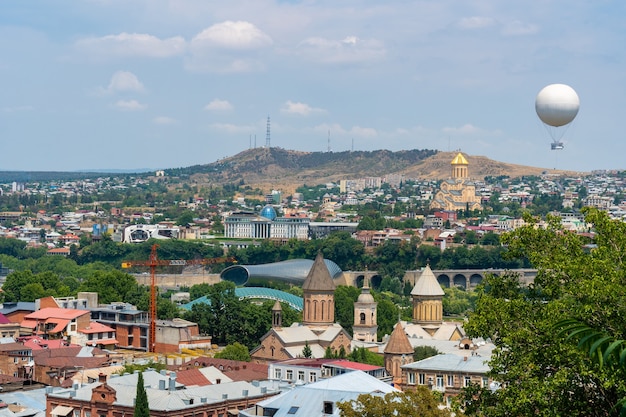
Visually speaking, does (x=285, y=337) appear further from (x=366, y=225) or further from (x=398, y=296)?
(x=366, y=225)

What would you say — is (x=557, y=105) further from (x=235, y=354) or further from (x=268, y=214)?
(x=268, y=214)

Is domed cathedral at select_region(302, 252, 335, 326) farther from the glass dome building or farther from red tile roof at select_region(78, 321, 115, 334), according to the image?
the glass dome building

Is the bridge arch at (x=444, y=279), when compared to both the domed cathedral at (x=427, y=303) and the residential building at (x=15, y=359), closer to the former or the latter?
the domed cathedral at (x=427, y=303)

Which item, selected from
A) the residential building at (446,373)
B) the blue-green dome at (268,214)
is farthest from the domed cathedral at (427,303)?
the blue-green dome at (268,214)

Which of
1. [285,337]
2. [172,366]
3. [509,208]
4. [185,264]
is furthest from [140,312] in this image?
[509,208]

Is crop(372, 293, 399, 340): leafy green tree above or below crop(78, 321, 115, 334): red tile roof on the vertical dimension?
below

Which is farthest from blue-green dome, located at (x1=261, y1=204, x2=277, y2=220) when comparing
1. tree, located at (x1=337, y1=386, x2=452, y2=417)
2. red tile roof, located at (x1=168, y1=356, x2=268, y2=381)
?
tree, located at (x1=337, y1=386, x2=452, y2=417)
